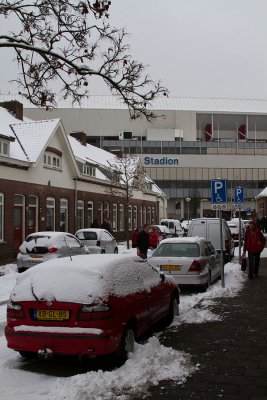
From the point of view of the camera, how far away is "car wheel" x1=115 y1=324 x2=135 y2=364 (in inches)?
264

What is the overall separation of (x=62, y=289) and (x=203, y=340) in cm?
250

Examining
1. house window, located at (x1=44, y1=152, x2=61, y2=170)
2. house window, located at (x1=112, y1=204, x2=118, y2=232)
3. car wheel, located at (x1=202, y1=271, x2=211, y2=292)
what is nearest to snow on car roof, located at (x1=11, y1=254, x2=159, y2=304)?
car wheel, located at (x1=202, y1=271, x2=211, y2=292)

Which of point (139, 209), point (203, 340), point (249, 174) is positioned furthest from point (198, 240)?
point (249, 174)

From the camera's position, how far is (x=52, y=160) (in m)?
27.9

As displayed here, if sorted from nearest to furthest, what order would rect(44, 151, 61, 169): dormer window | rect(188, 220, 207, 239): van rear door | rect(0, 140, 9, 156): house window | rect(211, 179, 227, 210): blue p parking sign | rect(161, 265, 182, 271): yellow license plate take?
rect(161, 265, 182, 271): yellow license plate < rect(211, 179, 227, 210): blue p parking sign < rect(188, 220, 207, 239): van rear door < rect(0, 140, 9, 156): house window < rect(44, 151, 61, 169): dormer window

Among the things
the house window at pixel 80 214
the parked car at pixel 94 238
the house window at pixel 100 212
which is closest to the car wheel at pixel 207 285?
the parked car at pixel 94 238

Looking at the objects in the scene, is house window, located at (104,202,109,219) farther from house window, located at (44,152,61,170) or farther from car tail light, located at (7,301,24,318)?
car tail light, located at (7,301,24,318)

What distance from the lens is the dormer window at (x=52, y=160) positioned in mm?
27031

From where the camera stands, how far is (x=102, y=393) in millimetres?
5691

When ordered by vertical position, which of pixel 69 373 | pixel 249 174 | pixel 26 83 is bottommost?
pixel 69 373

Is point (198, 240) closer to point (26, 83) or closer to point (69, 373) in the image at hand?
point (26, 83)

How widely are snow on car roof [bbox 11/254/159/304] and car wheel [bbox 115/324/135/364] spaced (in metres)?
0.51

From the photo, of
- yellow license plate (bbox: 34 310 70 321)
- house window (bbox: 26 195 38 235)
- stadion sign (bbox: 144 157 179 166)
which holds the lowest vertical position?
yellow license plate (bbox: 34 310 70 321)

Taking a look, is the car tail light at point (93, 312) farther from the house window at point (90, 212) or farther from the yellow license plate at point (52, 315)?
the house window at point (90, 212)
